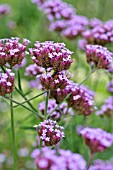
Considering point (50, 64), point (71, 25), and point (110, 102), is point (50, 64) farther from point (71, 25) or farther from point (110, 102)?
point (71, 25)

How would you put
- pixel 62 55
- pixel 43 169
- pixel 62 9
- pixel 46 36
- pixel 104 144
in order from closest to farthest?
pixel 43 169
pixel 104 144
pixel 62 55
pixel 62 9
pixel 46 36

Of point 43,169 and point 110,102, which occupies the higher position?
point 110,102

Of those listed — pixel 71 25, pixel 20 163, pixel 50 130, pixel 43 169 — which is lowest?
pixel 43 169

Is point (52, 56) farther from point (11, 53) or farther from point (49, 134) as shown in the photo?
point (49, 134)

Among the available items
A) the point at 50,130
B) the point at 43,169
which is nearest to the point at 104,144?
the point at 50,130

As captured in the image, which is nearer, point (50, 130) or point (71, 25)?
point (50, 130)

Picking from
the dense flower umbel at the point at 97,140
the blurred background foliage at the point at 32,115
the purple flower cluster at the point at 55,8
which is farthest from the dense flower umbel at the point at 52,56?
the purple flower cluster at the point at 55,8

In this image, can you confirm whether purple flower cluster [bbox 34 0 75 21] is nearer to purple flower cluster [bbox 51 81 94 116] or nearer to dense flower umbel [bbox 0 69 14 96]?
purple flower cluster [bbox 51 81 94 116]

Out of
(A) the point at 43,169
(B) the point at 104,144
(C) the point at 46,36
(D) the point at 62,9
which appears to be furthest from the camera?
(C) the point at 46,36
